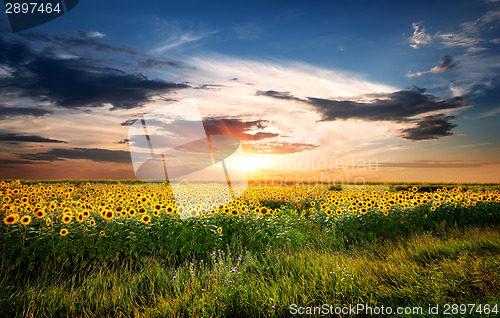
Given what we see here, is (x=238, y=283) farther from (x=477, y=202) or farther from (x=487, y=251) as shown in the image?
(x=477, y=202)

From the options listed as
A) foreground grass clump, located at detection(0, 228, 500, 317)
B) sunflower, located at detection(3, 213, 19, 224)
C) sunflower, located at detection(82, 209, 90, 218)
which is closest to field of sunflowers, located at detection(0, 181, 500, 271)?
sunflower, located at detection(3, 213, 19, 224)

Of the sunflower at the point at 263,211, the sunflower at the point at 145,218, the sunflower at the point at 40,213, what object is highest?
the sunflower at the point at 40,213

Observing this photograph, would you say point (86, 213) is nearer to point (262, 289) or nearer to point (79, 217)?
point (79, 217)

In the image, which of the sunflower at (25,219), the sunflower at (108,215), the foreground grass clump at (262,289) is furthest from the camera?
the sunflower at (108,215)

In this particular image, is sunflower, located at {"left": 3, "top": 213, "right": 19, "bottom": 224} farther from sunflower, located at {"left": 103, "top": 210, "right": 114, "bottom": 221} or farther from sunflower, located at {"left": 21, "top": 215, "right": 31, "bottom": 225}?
sunflower, located at {"left": 103, "top": 210, "right": 114, "bottom": 221}

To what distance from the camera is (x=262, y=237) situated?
24.3 ft

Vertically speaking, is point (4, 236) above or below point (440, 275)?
above

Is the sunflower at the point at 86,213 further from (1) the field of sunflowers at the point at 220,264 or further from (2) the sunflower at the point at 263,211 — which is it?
(2) the sunflower at the point at 263,211

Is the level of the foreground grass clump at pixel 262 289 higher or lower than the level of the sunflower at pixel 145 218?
lower

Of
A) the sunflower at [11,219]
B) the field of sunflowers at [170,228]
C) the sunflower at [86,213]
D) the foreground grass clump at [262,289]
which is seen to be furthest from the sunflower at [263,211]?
the sunflower at [11,219]

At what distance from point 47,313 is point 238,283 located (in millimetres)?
2846

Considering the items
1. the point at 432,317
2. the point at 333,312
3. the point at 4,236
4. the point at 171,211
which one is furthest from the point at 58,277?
the point at 432,317

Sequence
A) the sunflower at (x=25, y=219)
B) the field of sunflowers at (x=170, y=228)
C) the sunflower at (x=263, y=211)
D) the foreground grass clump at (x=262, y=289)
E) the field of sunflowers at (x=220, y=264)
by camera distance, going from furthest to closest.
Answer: the sunflower at (x=263, y=211), the sunflower at (x=25, y=219), the field of sunflowers at (x=170, y=228), the field of sunflowers at (x=220, y=264), the foreground grass clump at (x=262, y=289)

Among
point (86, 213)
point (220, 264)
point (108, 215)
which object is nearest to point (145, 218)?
point (108, 215)
